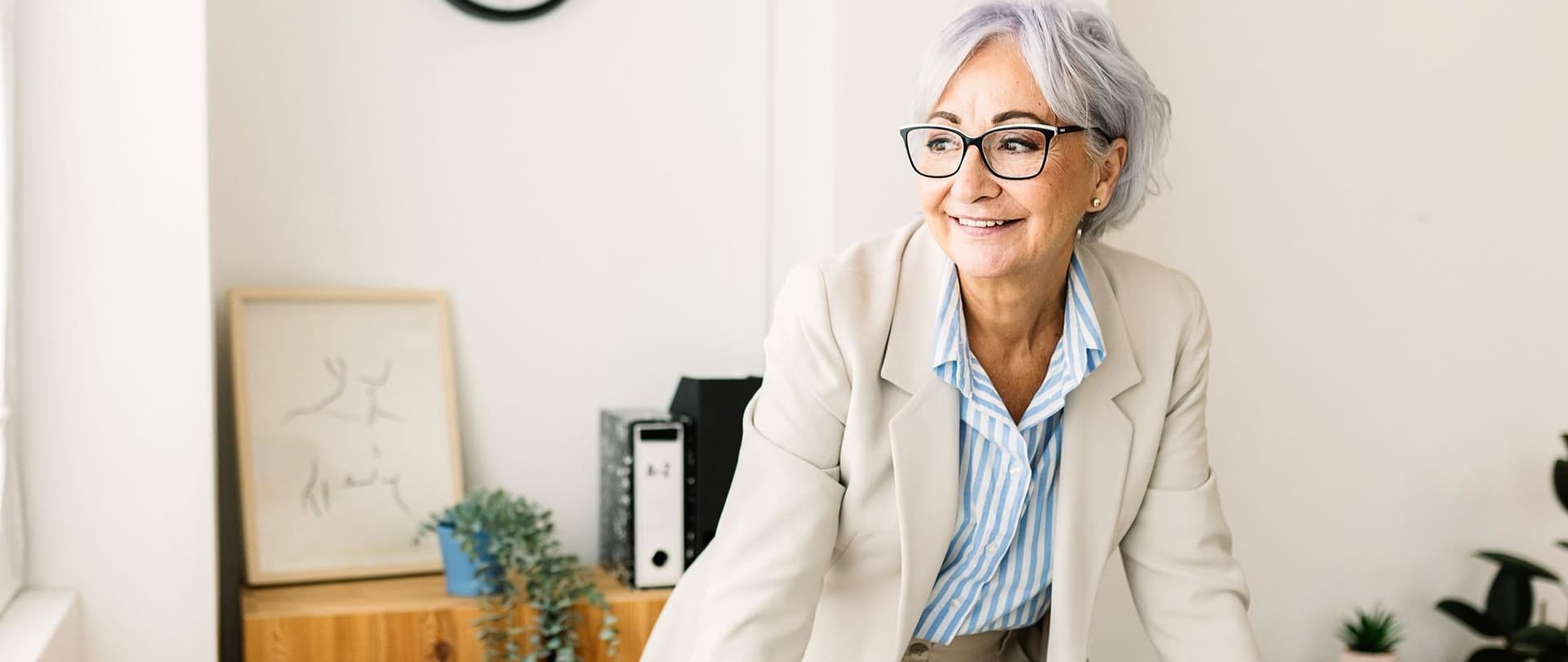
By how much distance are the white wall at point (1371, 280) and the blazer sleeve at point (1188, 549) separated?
107 cm

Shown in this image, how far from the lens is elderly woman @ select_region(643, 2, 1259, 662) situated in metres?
1.44

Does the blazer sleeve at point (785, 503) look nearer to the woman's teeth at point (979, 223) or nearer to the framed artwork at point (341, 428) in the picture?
the woman's teeth at point (979, 223)

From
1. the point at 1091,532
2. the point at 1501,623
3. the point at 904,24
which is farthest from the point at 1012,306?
the point at 1501,623

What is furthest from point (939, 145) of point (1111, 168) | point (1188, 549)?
point (1188, 549)

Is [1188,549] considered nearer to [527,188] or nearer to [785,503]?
[785,503]

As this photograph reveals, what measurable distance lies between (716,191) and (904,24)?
0.52 meters

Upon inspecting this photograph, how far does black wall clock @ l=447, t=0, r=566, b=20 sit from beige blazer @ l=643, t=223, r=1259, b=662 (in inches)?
48.9

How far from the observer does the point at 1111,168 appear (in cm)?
155

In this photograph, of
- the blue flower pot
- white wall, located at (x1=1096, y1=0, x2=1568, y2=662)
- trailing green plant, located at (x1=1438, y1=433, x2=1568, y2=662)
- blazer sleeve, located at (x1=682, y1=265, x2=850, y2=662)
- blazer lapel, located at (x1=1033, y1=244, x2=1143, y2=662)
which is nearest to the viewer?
blazer sleeve, located at (x1=682, y1=265, x2=850, y2=662)

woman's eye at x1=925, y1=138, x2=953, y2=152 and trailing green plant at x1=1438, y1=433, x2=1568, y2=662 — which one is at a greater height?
woman's eye at x1=925, y1=138, x2=953, y2=152

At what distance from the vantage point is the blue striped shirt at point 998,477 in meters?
1.52

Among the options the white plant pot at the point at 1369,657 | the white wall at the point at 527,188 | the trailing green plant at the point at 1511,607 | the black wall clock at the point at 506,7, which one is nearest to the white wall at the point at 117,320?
the white wall at the point at 527,188

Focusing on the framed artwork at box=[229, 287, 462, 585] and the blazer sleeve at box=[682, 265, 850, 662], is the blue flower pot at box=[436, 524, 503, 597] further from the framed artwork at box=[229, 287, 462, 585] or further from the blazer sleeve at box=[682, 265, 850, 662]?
the blazer sleeve at box=[682, 265, 850, 662]

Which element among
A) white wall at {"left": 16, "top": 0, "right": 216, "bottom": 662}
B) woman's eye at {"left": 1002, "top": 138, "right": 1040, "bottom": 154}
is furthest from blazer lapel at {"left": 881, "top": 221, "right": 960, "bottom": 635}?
white wall at {"left": 16, "top": 0, "right": 216, "bottom": 662}
